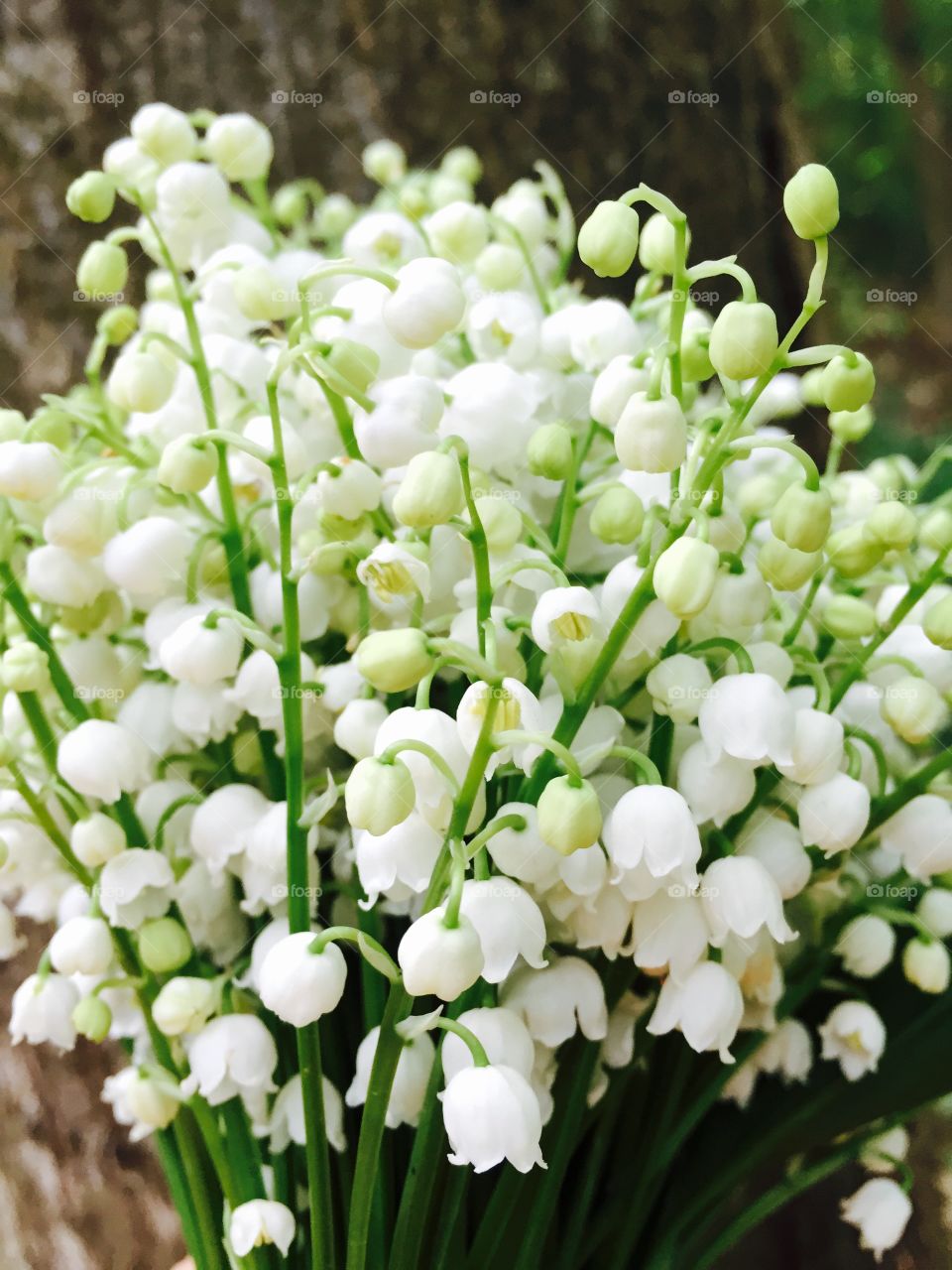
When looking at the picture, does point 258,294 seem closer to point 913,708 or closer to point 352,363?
point 352,363

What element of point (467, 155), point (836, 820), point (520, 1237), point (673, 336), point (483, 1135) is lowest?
point (520, 1237)

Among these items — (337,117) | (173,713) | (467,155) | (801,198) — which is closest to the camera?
(801,198)

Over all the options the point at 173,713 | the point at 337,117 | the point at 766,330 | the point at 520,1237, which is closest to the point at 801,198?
the point at 766,330

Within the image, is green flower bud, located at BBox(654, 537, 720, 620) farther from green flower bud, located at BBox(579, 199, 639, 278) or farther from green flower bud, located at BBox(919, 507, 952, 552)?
green flower bud, located at BBox(919, 507, 952, 552)

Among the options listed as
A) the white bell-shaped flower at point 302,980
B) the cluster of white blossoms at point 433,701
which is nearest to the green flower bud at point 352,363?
the cluster of white blossoms at point 433,701

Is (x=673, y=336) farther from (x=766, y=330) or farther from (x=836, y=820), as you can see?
(x=836, y=820)

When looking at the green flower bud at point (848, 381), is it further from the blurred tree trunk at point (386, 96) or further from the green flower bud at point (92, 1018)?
the blurred tree trunk at point (386, 96)

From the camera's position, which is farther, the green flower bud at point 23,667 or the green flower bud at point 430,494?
the green flower bud at point 23,667

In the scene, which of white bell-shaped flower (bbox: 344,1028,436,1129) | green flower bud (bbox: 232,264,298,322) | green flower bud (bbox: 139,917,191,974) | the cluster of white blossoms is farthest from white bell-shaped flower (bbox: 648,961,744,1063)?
green flower bud (bbox: 232,264,298,322)
